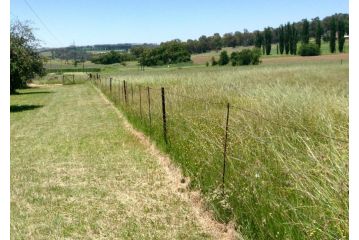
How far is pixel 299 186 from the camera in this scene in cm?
414

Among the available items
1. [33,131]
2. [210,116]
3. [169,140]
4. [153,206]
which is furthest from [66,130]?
[153,206]

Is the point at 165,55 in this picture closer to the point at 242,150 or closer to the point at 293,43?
the point at 293,43

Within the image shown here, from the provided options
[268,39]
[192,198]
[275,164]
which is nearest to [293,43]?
[268,39]

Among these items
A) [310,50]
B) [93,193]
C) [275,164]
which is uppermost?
[310,50]

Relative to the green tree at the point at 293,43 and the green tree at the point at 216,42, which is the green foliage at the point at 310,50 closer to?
the green tree at the point at 293,43

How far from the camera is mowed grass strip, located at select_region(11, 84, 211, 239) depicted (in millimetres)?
5629

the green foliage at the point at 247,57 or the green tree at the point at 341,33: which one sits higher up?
the green tree at the point at 341,33

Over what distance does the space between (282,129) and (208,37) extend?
181503 mm

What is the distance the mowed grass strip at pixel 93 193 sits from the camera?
5629 millimetres

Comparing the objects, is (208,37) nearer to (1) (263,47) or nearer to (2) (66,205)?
(1) (263,47)

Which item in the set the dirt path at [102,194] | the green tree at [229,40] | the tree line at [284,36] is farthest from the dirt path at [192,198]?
the green tree at [229,40]

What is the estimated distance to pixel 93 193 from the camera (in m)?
7.24

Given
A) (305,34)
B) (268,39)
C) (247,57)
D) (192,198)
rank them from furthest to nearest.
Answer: (268,39) < (305,34) < (247,57) < (192,198)

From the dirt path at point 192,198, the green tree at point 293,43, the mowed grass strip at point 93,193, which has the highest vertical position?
the green tree at point 293,43
